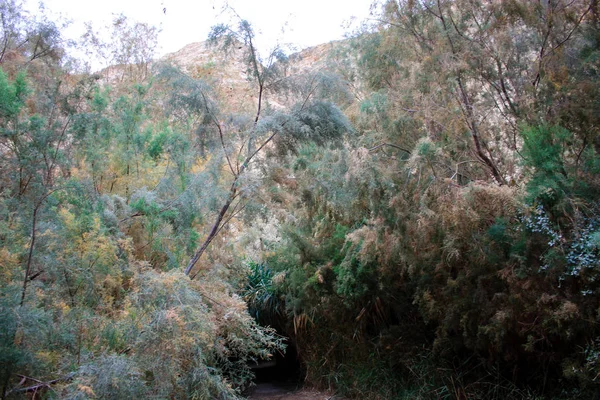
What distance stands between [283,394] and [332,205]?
4013mm

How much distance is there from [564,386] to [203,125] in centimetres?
557

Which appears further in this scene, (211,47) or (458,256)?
(211,47)

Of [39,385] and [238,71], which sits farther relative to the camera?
[238,71]

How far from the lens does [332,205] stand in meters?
8.04

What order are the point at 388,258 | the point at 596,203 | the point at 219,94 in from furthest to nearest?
the point at 219,94 → the point at 388,258 → the point at 596,203

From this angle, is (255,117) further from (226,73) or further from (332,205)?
(332,205)

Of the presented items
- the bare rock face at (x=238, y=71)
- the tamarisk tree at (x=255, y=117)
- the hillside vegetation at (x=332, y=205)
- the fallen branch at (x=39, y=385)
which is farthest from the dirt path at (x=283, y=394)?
the fallen branch at (x=39, y=385)

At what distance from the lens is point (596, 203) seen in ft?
17.5

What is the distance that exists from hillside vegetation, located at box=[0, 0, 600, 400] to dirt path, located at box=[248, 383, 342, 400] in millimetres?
337

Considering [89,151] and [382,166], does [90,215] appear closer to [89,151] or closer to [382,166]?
[89,151]

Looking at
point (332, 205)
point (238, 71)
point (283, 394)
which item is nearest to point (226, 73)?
point (238, 71)

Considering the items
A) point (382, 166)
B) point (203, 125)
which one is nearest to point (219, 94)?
point (203, 125)

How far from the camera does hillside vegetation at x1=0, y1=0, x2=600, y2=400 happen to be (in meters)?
4.67

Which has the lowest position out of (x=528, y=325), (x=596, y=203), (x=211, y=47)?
(x=528, y=325)
